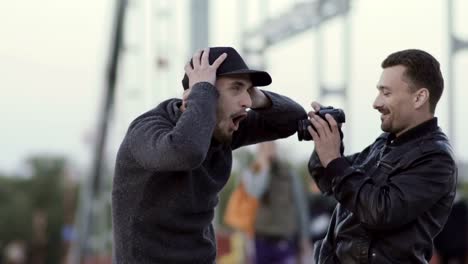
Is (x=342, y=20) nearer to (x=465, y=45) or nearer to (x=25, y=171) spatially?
(x=465, y=45)

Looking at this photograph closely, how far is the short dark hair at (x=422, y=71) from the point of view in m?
3.84

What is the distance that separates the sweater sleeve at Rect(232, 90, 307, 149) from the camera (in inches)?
176

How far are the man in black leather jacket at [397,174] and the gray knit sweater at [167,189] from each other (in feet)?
1.29

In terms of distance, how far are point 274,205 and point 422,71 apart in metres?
5.87

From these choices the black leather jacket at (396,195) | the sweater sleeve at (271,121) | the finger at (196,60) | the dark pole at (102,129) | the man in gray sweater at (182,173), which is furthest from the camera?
the dark pole at (102,129)

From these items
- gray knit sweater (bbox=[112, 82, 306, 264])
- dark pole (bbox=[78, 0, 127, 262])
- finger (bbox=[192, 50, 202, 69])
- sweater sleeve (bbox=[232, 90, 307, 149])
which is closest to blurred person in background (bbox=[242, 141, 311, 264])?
sweater sleeve (bbox=[232, 90, 307, 149])

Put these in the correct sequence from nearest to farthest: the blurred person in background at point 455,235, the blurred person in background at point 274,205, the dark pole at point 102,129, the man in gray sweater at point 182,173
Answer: the man in gray sweater at point 182,173 < the blurred person in background at point 274,205 < the blurred person in background at point 455,235 < the dark pole at point 102,129

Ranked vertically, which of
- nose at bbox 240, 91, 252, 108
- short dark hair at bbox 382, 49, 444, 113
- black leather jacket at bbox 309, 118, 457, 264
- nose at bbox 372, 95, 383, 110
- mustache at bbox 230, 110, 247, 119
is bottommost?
black leather jacket at bbox 309, 118, 457, 264

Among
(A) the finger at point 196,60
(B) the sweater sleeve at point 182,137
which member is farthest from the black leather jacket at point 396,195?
(A) the finger at point 196,60

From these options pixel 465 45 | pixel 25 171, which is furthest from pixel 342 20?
pixel 25 171

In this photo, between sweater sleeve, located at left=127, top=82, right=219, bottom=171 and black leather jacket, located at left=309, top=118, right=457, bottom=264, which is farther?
sweater sleeve, located at left=127, top=82, right=219, bottom=171

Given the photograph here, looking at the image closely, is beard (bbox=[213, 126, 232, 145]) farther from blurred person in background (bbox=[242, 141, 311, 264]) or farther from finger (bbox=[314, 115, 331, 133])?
blurred person in background (bbox=[242, 141, 311, 264])

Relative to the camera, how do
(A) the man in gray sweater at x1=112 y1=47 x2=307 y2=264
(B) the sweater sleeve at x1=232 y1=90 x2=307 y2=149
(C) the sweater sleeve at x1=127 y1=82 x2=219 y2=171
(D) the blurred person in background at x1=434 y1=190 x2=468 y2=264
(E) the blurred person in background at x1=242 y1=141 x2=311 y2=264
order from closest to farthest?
(C) the sweater sleeve at x1=127 y1=82 x2=219 y2=171 < (A) the man in gray sweater at x1=112 y1=47 x2=307 y2=264 < (B) the sweater sleeve at x1=232 y1=90 x2=307 y2=149 < (E) the blurred person in background at x1=242 y1=141 x2=311 y2=264 < (D) the blurred person in background at x1=434 y1=190 x2=468 y2=264

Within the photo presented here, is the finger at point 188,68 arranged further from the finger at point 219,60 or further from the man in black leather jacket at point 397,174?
the man in black leather jacket at point 397,174
